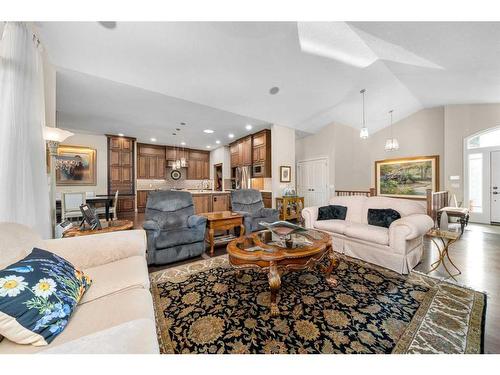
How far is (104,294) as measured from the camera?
46.4 inches

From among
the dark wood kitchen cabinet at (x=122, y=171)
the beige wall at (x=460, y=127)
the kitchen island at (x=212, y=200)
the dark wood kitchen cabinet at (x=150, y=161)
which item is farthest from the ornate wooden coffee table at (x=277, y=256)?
the dark wood kitchen cabinet at (x=150, y=161)

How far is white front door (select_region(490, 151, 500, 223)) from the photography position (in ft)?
16.3

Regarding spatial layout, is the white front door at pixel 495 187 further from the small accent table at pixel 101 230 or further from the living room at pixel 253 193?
the small accent table at pixel 101 230

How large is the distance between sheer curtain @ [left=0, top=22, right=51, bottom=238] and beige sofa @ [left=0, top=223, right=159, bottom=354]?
532 mm

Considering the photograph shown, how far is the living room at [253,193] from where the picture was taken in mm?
1193

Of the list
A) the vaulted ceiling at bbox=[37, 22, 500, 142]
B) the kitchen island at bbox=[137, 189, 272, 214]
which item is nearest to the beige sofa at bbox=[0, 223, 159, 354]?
the vaulted ceiling at bbox=[37, 22, 500, 142]

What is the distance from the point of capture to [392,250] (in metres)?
2.36

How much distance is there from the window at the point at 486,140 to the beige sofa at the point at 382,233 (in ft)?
14.9

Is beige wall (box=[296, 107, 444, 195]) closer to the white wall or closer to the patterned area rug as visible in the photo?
the white wall

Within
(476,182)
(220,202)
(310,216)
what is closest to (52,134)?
(310,216)
